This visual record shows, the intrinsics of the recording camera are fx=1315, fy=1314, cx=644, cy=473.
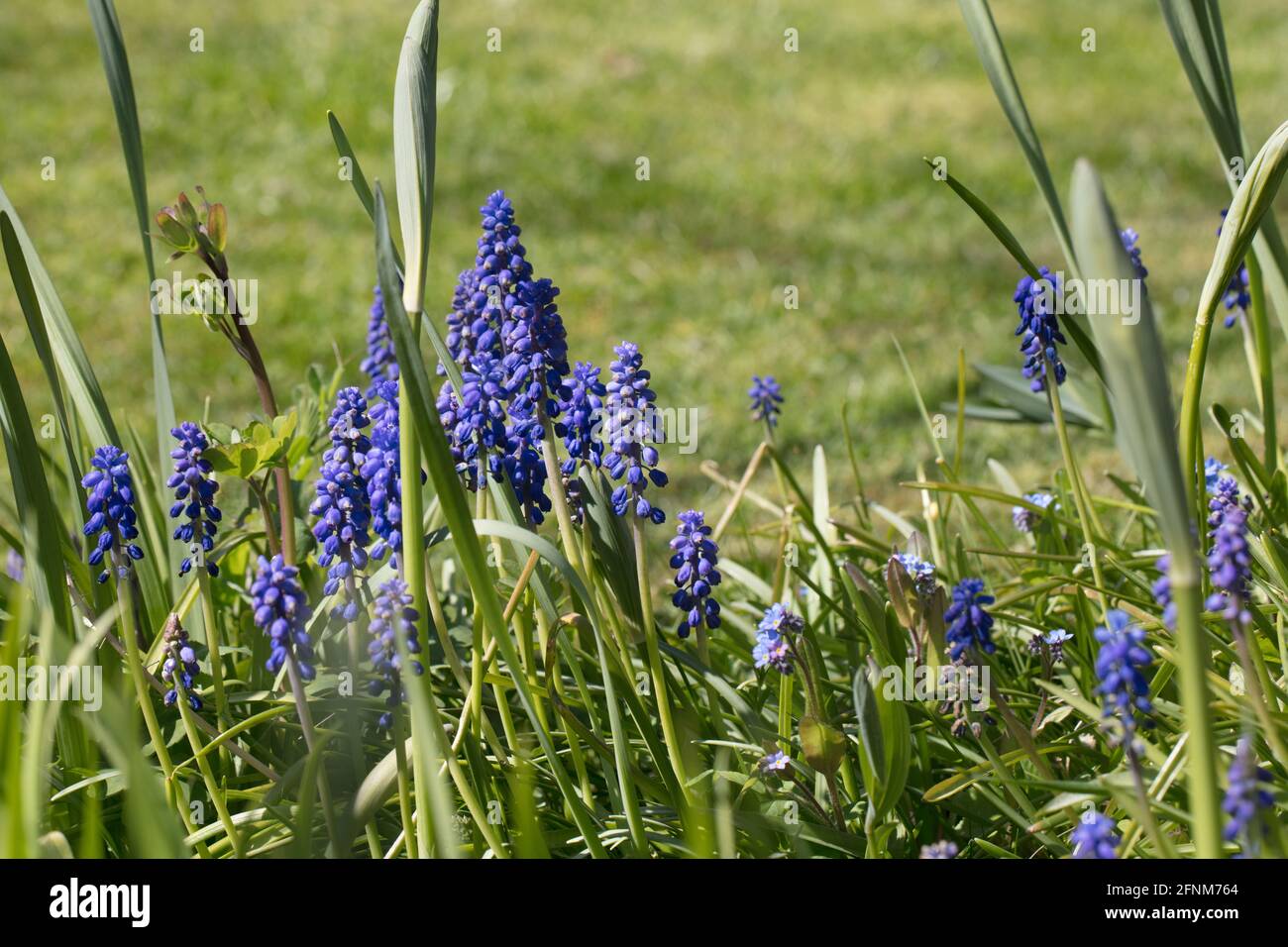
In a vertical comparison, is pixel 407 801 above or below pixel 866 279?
below

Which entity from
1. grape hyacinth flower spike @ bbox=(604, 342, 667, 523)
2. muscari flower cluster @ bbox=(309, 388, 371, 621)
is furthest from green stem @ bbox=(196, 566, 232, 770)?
grape hyacinth flower spike @ bbox=(604, 342, 667, 523)

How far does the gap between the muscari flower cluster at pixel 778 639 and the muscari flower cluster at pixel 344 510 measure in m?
0.53

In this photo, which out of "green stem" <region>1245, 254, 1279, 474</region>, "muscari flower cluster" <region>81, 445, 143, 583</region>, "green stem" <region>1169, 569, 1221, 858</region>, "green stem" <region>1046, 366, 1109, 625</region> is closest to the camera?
"green stem" <region>1169, 569, 1221, 858</region>

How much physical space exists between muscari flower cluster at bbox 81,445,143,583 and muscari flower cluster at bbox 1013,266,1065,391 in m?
1.21

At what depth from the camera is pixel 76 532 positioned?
6.70 feet

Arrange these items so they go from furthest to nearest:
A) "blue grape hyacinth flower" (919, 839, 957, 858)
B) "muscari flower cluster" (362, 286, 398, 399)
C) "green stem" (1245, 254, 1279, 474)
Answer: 1. "muscari flower cluster" (362, 286, 398, 399)
2. "green stem" (1245, 254, 1279, 474)
3. "blue grape hyacinth flower" (919, 839, 957, 858)

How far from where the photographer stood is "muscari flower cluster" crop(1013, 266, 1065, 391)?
188 cm

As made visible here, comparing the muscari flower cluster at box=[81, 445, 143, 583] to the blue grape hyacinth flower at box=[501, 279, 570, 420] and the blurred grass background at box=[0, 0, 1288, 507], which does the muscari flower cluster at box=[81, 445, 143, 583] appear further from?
the blurred grass background at box=[0, 0, 1288, 507]

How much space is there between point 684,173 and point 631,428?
493cm

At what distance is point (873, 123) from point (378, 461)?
Answer: 5.77m

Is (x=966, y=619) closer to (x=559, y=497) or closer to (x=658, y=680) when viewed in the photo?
(x=658, y=680)
